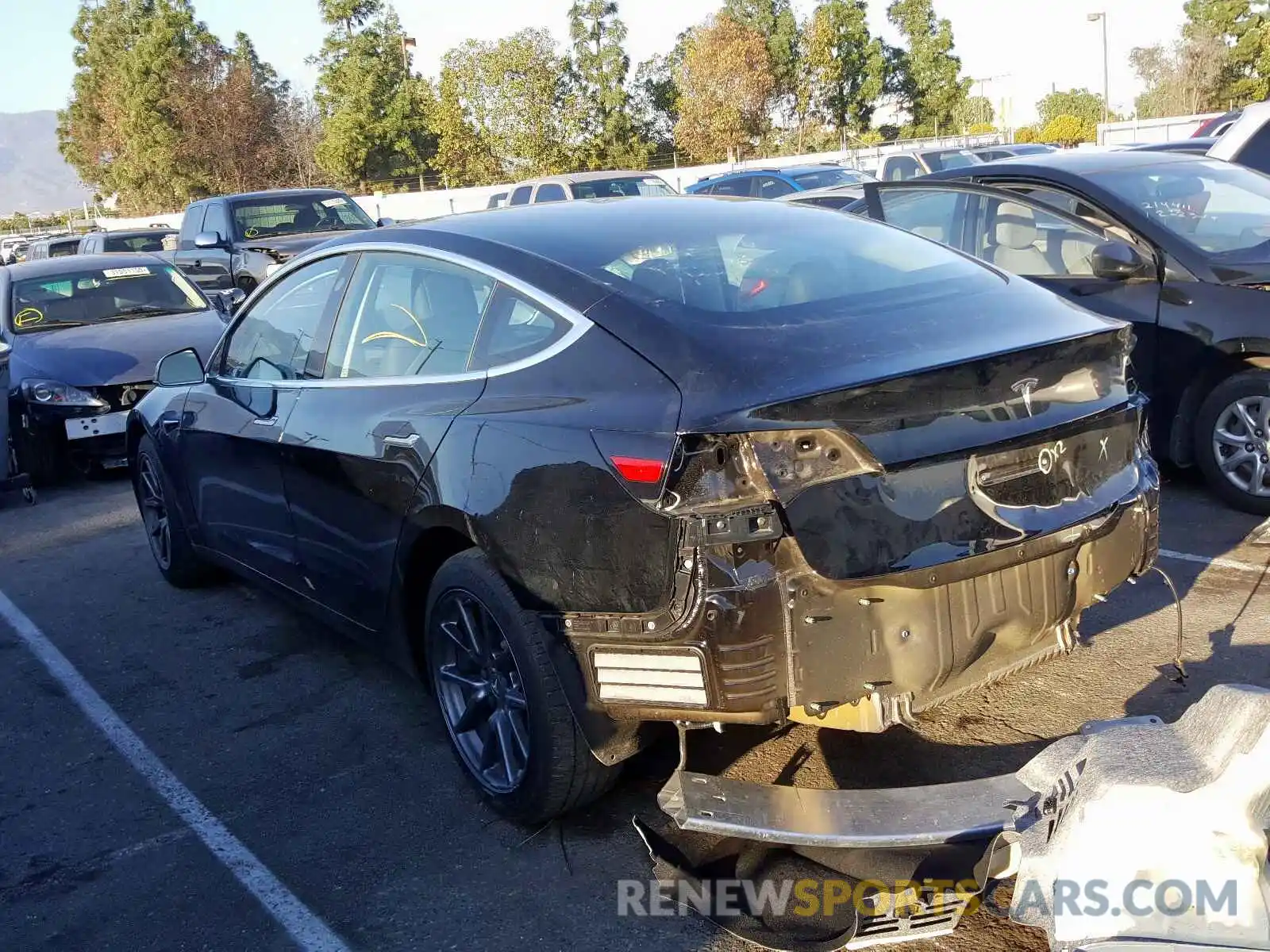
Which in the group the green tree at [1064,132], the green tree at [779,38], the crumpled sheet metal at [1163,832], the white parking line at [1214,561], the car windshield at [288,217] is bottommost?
the green tree at [1064,132]

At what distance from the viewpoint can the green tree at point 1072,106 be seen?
53.4 m

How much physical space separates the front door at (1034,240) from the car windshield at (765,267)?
6.73 feet

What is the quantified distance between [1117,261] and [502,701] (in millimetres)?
3977

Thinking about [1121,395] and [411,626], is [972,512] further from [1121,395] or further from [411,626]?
[411,626]

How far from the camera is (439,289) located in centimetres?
386

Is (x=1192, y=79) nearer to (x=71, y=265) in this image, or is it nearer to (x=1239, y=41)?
(x=1239, y=41)

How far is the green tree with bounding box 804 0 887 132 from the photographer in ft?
176

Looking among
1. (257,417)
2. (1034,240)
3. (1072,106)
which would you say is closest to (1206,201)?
(1034,240)

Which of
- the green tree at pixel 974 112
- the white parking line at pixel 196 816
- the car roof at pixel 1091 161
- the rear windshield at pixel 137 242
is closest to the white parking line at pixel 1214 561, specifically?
the car roof at pixel 1091 161

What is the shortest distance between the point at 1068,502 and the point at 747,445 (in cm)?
96

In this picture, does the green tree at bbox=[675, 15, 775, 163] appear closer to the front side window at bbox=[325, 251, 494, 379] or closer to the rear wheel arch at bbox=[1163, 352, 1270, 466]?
the rear wheel arch at bbox=[1163, 352, 1270, 466]

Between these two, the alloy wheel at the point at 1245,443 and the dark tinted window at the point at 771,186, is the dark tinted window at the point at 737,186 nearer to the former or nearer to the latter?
the dark tinted window at the point at 771,186

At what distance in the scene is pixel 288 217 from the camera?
50.7 feet

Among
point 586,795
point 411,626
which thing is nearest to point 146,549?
point 411,626
